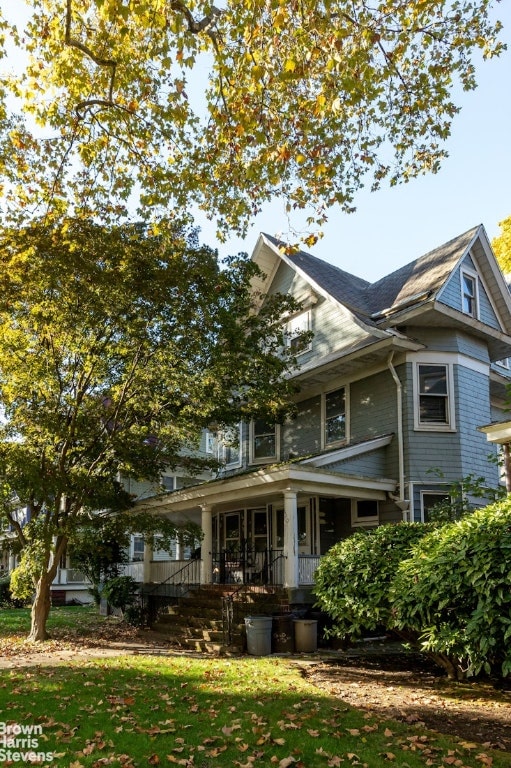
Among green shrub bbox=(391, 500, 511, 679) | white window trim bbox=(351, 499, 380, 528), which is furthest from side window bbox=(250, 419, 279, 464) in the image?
green shrub bbox=(391, 500, 511, 679)

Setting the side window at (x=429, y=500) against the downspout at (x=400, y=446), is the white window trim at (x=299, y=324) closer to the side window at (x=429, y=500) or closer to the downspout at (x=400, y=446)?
the downspout at (x=400, y=446)

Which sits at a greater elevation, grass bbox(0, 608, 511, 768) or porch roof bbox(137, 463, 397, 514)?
porch roof bbox(137, 463, 397, 514)

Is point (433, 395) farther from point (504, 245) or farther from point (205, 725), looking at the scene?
point (504, 245)

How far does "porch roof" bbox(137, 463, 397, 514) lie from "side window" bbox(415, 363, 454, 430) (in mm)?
1887

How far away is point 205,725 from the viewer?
6703 millimetres

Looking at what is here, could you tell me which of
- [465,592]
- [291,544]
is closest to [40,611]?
[291,544]

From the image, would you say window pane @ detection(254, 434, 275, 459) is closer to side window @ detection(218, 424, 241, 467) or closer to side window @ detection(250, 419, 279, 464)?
side window @ detection(250, 419, 279, 464)

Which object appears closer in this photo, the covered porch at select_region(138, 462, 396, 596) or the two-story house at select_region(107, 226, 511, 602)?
the covered porch at select_region(138, 462, 396, 596)

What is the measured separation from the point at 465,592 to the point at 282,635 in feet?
19.4

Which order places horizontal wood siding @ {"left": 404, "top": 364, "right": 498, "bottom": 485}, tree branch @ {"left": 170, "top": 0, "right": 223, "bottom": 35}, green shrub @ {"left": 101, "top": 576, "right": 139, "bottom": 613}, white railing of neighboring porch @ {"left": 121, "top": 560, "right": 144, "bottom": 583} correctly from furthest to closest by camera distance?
white railing of neighboring porch @ {"left": 121, "top": 560, "right": 144, "bottom": 583}, green shrub @ {"left": 101, "top": 576, "right": 139, "bottom": 613}, horizontal wood siding @ {"left": 404, "top": 364, "right": 498, "bottom": 485}, tree branch @ {"left": 170, "top": 0, "right": 223, "bottom": 35}

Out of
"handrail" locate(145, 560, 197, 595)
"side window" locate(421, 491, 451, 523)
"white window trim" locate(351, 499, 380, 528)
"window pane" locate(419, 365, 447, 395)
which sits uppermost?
"window pane" locate(419, 365, 447, 395)

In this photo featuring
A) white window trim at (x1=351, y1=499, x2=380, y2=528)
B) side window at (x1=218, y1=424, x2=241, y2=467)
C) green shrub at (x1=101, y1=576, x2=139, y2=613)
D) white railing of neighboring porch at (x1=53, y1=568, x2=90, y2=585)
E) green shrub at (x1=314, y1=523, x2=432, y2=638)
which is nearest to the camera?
green shrub at (x1=314, y1=523, x2=432, y2=638)

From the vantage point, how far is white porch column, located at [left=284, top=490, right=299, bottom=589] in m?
14.0

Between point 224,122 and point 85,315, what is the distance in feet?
18.6
